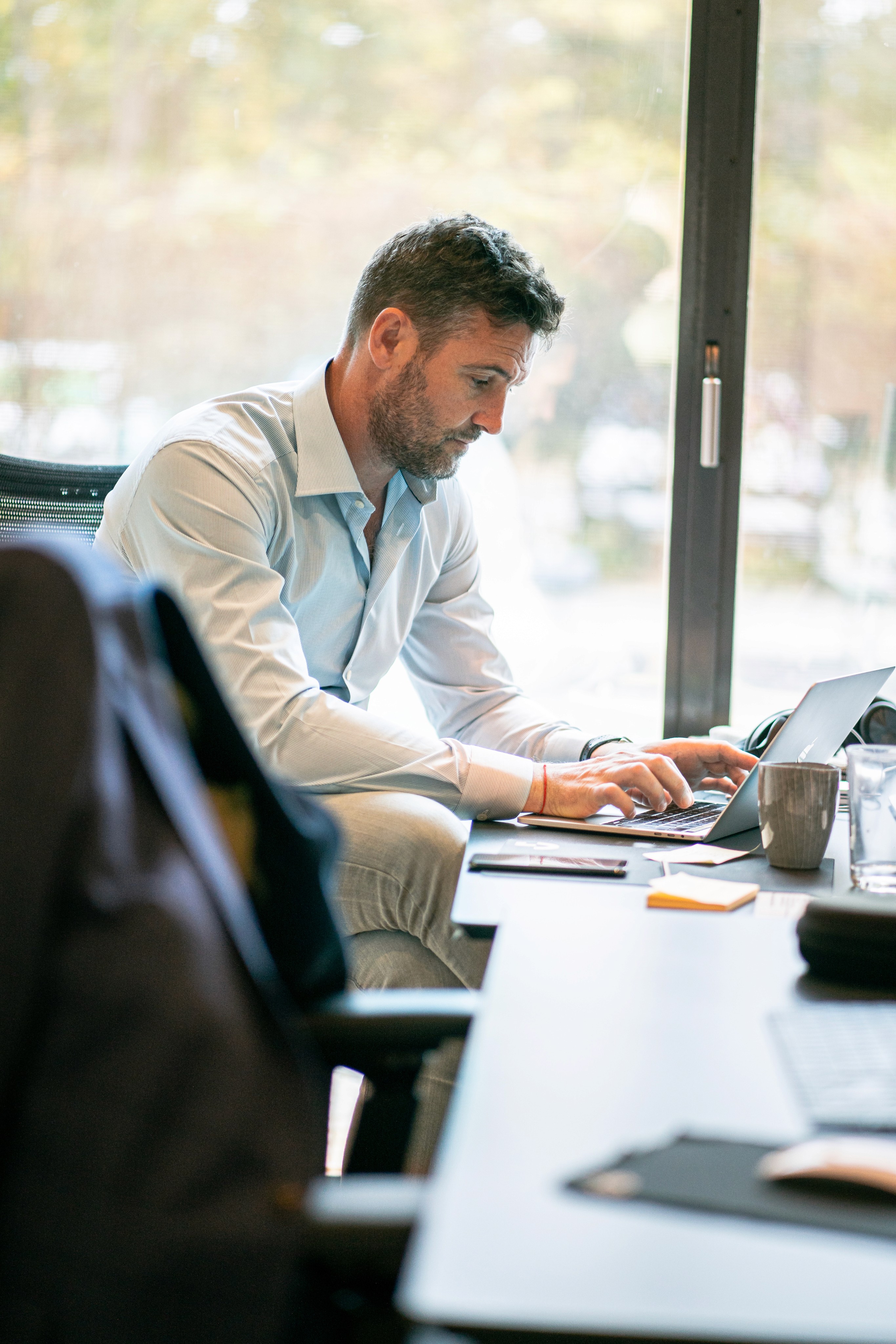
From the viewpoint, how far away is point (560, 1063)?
2.24 feet

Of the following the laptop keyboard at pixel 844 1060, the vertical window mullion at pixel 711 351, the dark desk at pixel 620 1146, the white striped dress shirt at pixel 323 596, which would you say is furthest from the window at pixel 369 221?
the laptop keyboard at pixel 844 1060

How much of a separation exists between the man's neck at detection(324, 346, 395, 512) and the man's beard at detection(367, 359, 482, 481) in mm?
12

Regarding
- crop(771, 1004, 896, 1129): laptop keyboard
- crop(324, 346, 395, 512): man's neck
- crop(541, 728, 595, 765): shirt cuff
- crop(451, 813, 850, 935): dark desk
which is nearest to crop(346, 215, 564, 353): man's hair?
crop(324, 346, 395, 512): man's neck

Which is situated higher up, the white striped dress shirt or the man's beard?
Answer: the man's beard

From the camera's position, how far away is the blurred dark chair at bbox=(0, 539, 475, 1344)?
535 mm

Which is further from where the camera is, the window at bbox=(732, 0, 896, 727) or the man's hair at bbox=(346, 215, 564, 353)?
the window at bbox=(732, 0, 896, 727)

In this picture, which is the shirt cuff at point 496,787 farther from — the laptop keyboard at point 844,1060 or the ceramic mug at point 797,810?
the laptop keyboard at point 844,1060

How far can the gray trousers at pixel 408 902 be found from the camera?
1.46 meters

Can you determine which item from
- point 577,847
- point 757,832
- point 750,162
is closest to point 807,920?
point 577,847

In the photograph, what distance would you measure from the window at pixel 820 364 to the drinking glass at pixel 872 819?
1509 millimetres

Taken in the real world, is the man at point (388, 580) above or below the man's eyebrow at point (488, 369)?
below

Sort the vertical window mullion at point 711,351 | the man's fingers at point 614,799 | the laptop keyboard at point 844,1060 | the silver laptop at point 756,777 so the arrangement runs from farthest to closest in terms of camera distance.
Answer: the vertical window mullion at point 711,351
the man's fingers at point 614,799
the silver laptop at point 756,777
the laptop keyboard at point 844,1060

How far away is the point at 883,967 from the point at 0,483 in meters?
1.45

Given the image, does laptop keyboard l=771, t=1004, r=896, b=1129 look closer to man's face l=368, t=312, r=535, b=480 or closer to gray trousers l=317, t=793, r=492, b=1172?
gray trousers l=317, t=793, r=492, b=1172
